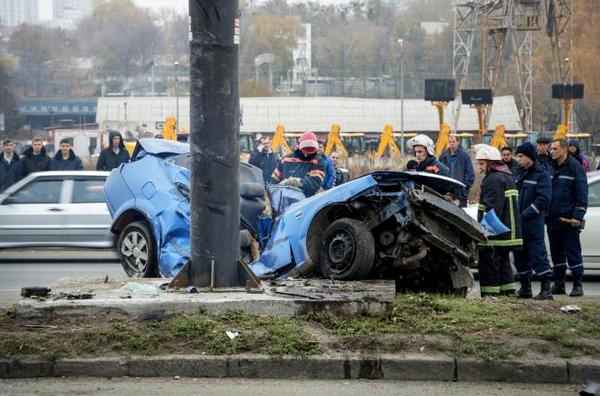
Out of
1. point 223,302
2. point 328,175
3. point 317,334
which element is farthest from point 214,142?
point 328,175

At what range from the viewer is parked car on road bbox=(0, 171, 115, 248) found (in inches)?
631

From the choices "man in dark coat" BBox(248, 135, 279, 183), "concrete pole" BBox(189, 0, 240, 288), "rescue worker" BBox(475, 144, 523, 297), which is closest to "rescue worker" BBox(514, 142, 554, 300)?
"rescue worker" BBox(475, 144, 523, 297)

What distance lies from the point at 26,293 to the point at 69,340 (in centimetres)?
123

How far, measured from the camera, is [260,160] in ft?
75.3

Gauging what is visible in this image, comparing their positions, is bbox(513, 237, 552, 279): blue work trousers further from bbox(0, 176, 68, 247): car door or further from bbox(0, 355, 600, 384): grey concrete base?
bbox(0, 176, 68, 247): car door

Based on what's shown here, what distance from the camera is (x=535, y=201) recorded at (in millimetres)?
11258

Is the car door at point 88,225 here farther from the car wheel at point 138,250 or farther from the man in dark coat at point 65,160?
the car wheel at point 138,250

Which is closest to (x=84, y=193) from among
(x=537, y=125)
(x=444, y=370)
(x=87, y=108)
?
(x=444, y=370)

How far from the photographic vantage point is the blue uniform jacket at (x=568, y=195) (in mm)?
11812

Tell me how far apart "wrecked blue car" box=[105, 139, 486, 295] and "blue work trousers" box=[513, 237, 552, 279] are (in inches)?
47.4

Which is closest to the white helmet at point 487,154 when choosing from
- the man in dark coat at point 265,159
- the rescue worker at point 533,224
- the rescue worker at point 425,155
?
the rescue worker at point 533,224

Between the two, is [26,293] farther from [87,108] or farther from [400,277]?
[87,108]

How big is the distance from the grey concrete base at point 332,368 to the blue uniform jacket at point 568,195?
15.5ft

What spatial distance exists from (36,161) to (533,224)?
1053cm
